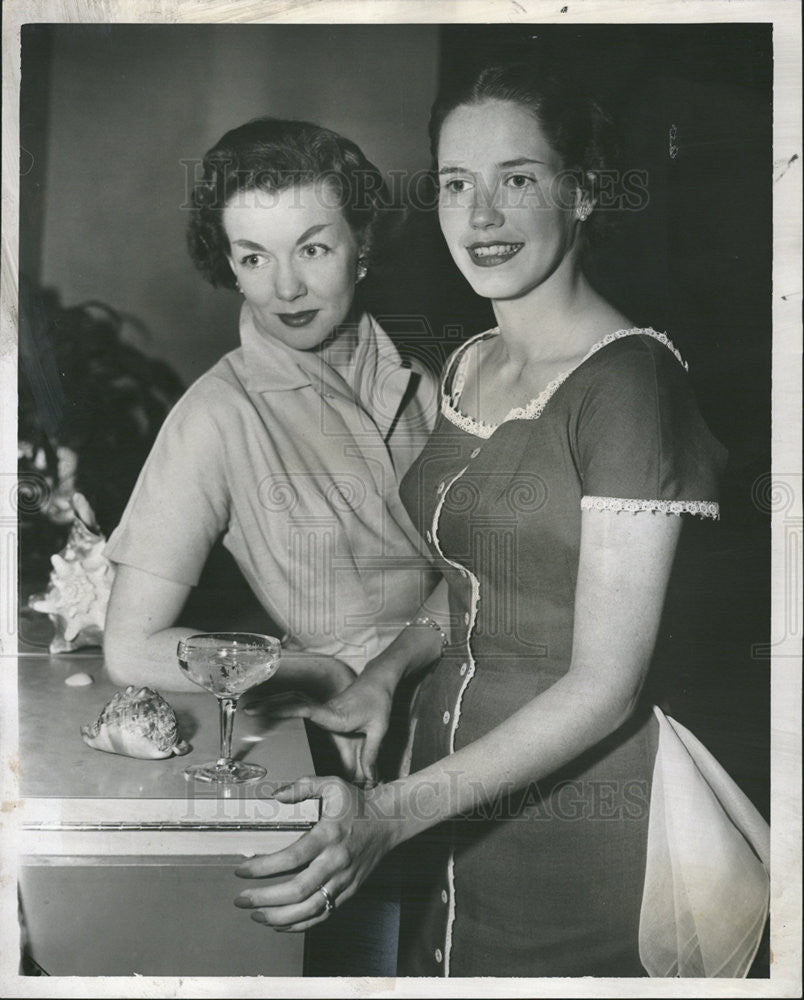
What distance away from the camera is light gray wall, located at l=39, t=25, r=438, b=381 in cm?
163

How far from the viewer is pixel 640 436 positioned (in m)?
1.57

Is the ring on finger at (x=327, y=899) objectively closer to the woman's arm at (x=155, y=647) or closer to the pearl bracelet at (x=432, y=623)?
the woman's arm at (x=155, y=647)

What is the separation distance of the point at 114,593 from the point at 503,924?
746mm

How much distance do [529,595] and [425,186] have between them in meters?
0.61

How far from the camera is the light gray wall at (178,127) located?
5.34ft

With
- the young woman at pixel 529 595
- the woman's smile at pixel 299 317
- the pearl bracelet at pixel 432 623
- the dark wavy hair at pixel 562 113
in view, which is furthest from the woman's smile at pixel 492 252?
the pearl bracelet at pixel 432 623

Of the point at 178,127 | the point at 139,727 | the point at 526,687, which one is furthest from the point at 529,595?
the point at 178,127

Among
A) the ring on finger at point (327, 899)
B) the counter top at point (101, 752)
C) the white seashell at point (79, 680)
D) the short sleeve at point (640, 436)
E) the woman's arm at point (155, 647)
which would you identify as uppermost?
the short sleeve at point (640, 436)

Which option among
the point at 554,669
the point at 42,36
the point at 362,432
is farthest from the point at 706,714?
the point at 42,36

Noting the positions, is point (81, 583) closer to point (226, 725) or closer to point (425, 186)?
point (226, 725)

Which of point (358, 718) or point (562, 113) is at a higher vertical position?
point (562, 113)

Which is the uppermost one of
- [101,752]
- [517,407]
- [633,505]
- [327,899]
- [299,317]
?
[299,317]

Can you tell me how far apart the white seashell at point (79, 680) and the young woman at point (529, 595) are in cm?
35

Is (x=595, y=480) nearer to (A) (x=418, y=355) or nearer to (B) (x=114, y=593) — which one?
(A) (x=418, y=355)
